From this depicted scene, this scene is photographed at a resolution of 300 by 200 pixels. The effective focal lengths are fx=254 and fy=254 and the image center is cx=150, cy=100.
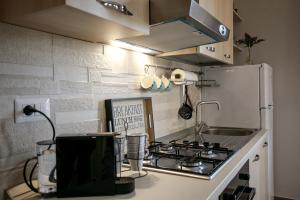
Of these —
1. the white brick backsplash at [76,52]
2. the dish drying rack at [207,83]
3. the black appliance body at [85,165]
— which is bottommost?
the black appliance body at [85,165]

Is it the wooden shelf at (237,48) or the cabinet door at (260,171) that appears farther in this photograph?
the wooden shelf at (237,48)

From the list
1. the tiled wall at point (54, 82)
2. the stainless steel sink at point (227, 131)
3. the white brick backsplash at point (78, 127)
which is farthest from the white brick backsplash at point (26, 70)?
the stainless steel sink at point (227, 131)

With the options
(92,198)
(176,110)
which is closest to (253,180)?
(176,110)

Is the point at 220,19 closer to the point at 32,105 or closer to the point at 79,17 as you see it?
the point at 79,17

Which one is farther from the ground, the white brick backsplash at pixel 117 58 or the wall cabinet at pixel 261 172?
the white brick backsplash at pixel 117 58

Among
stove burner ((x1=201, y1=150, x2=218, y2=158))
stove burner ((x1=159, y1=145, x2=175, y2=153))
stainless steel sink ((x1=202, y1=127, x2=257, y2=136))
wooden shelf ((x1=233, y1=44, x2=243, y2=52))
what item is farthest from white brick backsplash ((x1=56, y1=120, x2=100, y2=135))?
wooden shelf ((x1=233, y1=44, x2=243, y2=52))

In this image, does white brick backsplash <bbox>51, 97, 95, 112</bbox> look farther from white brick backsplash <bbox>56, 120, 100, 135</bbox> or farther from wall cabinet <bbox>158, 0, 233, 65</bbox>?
wall cabinet <bbox>158, 0, 233, 65</bbox>

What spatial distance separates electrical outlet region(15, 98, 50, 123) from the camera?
0.91 m

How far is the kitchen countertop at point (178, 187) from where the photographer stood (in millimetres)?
817

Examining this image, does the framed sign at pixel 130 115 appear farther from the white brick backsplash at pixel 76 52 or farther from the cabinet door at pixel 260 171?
the cabinet door at pixel 260 171

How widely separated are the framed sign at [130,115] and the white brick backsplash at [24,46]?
41 centimetres

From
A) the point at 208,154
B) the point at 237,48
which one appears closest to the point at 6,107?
the point at 208,154

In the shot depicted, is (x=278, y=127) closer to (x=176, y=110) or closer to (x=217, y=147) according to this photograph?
(x=176, y=110)

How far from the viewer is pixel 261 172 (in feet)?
6.66
